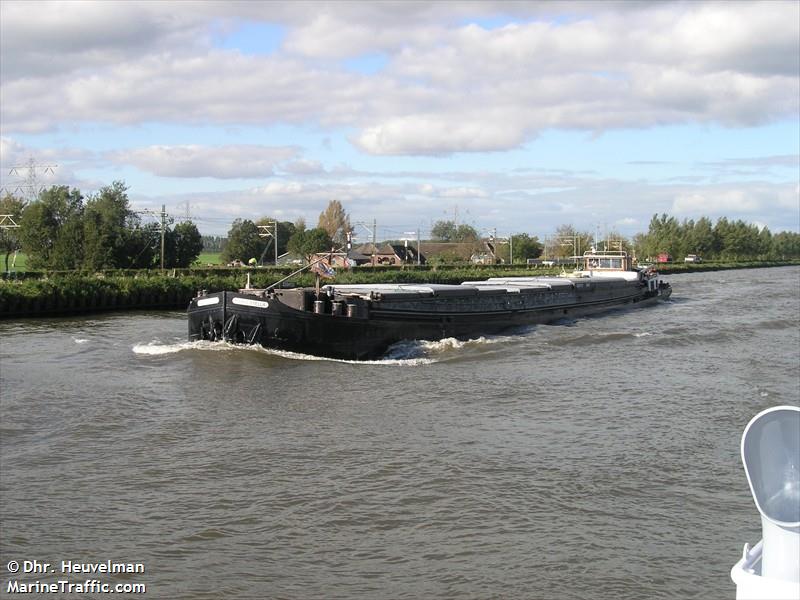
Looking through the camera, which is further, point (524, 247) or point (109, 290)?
point (524, 247)

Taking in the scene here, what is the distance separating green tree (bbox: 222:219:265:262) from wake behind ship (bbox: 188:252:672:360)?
6379 cm

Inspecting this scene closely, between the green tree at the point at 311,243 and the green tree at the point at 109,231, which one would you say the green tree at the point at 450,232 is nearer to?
the green tree at the point at 311,243

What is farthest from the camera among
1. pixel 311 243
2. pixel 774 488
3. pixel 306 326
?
pixel 311 243

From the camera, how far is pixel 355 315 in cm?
2281

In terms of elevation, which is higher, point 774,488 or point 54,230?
point 54,230

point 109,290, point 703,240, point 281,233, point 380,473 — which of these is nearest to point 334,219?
point 281,233

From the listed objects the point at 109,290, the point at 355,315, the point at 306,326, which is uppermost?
the point at 109,290

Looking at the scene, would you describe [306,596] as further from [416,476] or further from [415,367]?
[415,367]

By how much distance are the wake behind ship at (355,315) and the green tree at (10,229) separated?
40611mm

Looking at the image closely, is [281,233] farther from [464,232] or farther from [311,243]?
[464,232]

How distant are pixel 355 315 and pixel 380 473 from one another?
12070mm

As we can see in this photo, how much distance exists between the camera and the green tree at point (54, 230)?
178ft

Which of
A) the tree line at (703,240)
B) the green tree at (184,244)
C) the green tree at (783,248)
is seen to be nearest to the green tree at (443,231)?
the tree line at (703,240)

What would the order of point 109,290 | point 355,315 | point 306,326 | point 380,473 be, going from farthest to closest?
point 109,290 < point 355,315 < point 306,326 < point 380,473
